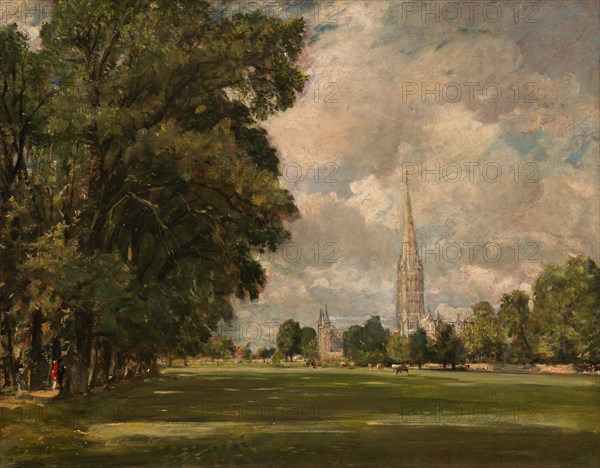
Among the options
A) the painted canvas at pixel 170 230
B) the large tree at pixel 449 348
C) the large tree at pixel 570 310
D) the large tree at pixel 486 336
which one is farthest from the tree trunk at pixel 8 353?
the large tree at pixel 449 348

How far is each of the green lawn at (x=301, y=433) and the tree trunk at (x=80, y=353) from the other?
3.81 feet

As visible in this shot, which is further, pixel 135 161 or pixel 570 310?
pixel 570 310

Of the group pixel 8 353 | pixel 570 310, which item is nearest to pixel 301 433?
pixel 8 353

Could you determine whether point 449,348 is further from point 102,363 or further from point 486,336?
point 102,363

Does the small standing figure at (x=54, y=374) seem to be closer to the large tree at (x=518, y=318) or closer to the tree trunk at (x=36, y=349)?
Answer: the tree trunk at (x=36, y=349)

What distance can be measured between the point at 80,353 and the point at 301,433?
588 inches

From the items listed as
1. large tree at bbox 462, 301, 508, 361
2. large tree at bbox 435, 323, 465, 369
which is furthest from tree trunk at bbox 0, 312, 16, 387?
large tree at bbox 435, 323, 465, 369

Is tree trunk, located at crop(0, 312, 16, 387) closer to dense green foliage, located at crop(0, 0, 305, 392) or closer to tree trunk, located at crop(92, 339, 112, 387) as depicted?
dense green foliage, located at crop(0, 0, 305, 392)

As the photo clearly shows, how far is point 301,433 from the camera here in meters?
21.7

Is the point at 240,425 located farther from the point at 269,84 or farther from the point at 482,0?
the point at 482,0

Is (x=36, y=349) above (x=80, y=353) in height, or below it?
above

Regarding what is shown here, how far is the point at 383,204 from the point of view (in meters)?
90.8

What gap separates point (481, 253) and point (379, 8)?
45313 millimetres

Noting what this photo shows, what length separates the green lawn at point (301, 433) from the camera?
17.0 meters
